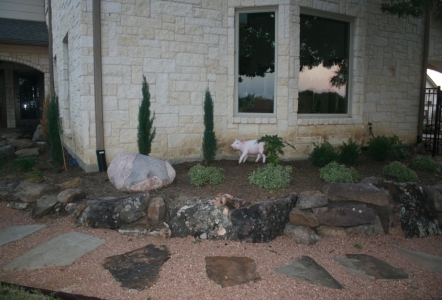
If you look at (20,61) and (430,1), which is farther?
(20,61)

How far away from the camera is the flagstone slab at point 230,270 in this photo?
3160mm

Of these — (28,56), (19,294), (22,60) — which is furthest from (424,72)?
(22,60)

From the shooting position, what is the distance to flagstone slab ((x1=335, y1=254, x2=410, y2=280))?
3318 millimetres

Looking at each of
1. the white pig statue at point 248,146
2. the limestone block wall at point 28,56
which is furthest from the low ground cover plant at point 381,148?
the limestone block wall at point 28,56

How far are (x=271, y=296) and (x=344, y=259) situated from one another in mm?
1191

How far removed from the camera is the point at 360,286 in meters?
3.13

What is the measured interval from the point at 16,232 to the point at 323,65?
250 inches

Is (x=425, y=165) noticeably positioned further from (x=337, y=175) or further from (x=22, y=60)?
(x=22, y=60)

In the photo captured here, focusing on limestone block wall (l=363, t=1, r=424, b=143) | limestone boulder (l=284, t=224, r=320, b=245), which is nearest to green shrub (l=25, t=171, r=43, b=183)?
limestone boulder (l=284, t=224, r=320, b=245)

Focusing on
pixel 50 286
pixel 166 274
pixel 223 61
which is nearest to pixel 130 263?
pixel 166 274

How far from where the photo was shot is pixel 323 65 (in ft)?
24.7

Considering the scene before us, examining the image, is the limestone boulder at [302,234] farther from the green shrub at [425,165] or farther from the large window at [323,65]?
the large window at [323,65]

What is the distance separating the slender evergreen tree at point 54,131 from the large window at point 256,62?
339cm

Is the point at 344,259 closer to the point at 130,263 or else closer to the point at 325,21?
the point at 130,263
